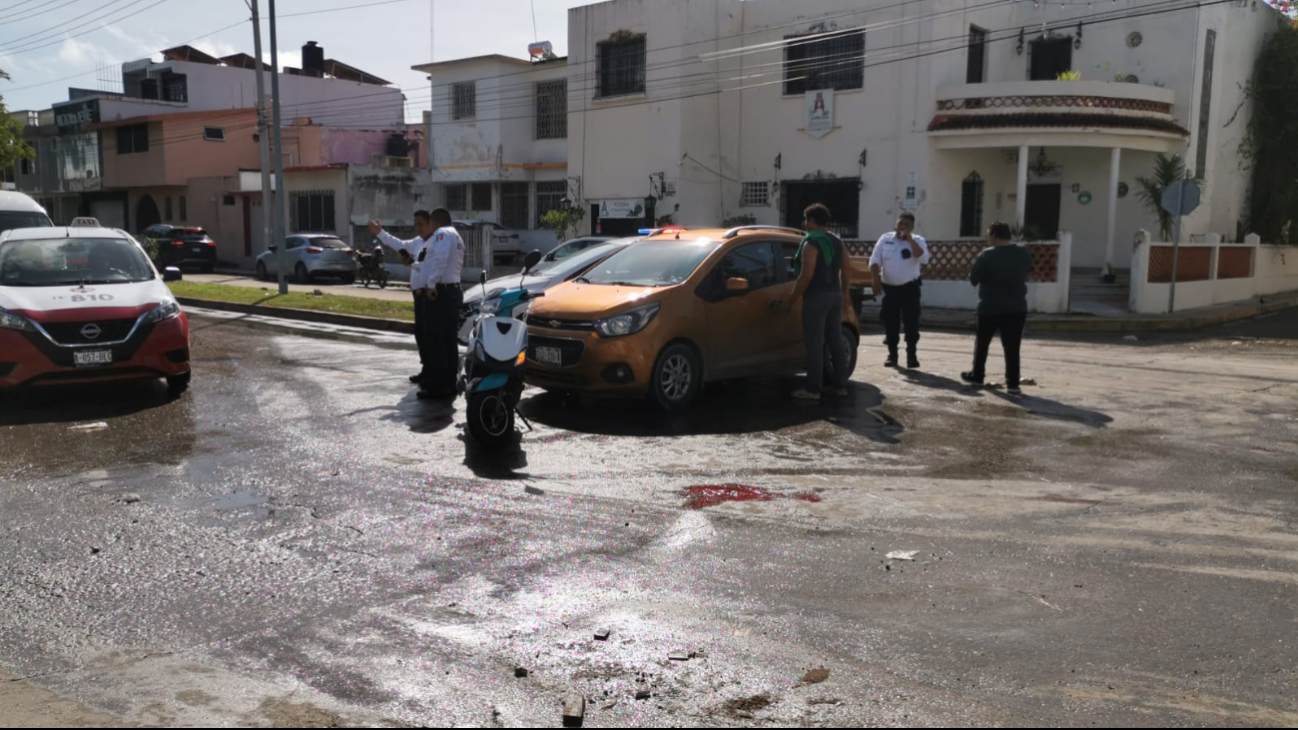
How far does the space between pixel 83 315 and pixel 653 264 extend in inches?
204

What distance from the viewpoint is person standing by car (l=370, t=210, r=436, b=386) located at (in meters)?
10.2

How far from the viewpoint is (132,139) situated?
4653cm

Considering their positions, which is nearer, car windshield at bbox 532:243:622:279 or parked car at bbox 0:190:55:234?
car windshield at bbox 532:243:622:279

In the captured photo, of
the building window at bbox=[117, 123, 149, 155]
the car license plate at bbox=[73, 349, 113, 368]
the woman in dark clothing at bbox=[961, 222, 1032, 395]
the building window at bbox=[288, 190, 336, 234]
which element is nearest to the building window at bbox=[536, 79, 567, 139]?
the building window at bbox=[288, 190, 336, 234]

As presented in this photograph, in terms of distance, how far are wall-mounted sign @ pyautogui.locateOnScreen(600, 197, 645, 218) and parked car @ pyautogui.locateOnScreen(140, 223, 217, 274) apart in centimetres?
1576

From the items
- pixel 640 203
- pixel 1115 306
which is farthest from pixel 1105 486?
pixel 640 203

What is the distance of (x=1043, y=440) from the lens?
344 inches

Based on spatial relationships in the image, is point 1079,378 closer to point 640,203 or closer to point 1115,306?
point 1115,306

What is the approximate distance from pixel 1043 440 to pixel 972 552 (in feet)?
11.3

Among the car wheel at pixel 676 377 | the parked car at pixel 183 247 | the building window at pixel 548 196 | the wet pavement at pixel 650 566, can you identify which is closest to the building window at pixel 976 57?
the building window at pixel 548 196

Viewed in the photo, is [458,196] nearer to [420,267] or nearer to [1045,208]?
[1045,208]

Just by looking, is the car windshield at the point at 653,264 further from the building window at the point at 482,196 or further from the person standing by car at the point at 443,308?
the building window at the point at 482,196

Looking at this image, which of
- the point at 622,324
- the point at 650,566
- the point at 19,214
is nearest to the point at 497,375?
the point at 622,324

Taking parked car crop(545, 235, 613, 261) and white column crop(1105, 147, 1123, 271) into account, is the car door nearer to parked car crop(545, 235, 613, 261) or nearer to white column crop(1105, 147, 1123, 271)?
parked car crop(545, 235, 613, 261)
